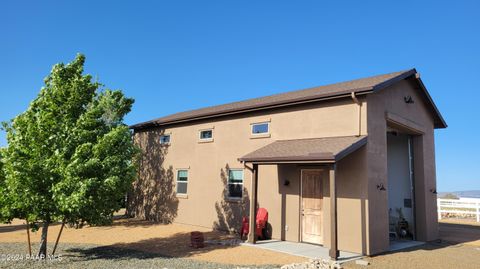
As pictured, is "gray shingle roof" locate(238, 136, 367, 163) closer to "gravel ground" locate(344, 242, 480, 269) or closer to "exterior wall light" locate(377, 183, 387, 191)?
"exterior wall light" locate(377, 183, 387, 191)

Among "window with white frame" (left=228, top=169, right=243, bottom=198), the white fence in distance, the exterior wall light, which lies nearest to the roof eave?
"window with white frame" (left=228, top=169, right=243, bottom=198)

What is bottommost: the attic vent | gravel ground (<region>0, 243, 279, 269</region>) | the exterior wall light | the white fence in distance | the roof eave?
gravel ground (<region>0, 243, 279, 269</region>)

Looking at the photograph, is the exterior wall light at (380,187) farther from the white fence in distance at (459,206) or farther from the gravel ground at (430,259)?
the white fence in distance at (459,206)

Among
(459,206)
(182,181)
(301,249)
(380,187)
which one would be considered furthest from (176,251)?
(459,206)

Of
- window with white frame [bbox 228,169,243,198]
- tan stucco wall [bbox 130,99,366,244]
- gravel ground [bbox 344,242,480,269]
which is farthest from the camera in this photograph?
window with white frame [bbox 228,169,243,198]

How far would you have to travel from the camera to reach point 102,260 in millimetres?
9367

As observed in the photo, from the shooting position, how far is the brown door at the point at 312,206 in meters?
11.2

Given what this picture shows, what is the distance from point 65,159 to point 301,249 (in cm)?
739

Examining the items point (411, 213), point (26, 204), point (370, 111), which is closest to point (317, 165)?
point (370, 111)

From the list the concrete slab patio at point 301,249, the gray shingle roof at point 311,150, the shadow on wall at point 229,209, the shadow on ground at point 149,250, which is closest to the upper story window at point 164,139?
the shadow on wall at point 229,209

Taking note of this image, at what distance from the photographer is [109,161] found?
9836 mm

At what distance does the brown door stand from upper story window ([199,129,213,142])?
17.4 feet

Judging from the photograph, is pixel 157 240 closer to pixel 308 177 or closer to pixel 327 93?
pixel 308 177

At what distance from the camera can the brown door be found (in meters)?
11.2
